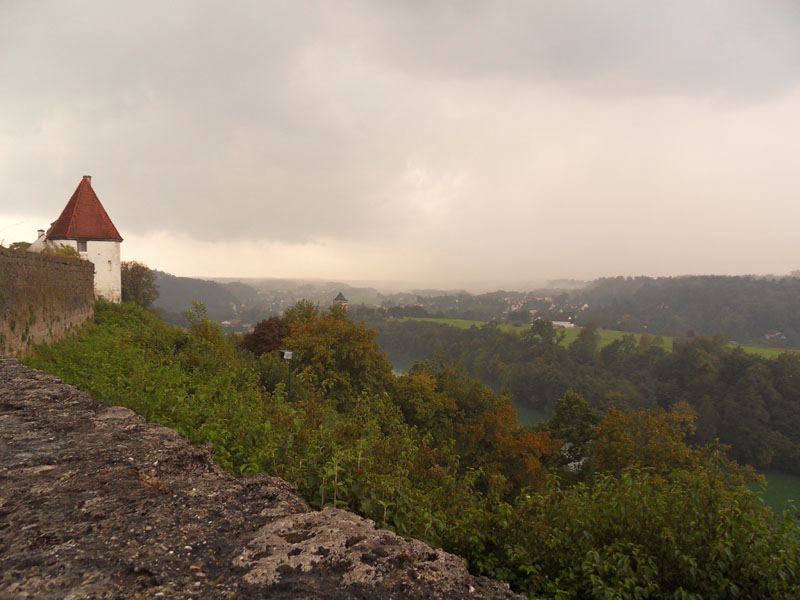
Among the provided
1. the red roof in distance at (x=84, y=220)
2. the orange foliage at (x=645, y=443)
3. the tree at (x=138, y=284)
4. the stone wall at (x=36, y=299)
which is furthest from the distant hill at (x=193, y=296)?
the orange foliage at (x=645, y=443)

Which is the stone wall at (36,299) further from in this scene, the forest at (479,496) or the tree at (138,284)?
the tree at (138,284)

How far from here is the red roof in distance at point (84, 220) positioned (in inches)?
777

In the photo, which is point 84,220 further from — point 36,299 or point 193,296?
point 193,296

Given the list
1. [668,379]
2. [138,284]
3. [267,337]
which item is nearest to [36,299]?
[267,337]

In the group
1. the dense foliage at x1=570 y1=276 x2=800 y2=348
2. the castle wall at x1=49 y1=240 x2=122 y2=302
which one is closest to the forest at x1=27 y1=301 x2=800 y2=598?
the castle wall at x1=49 y1=240 x2=122 y2=302

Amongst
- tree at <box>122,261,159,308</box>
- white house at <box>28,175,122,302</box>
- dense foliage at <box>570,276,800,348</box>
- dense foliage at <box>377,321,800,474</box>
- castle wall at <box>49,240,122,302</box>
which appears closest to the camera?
white house at <box>28,175,122,302</box>

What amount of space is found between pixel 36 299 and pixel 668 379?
62022 mm

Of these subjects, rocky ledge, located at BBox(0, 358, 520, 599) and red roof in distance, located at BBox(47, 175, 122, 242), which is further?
red roof in distance, located at BBox(47, 175, 122, 242)

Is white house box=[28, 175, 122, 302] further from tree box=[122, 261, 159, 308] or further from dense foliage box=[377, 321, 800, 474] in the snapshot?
dense foliage box=[377, 321, 800, 474]

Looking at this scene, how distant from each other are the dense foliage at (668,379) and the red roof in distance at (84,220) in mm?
19314

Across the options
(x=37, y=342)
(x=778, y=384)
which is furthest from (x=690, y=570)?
(x=778, y=384)

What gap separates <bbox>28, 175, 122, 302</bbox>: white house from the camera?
19.7m

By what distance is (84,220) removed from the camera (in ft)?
65.9

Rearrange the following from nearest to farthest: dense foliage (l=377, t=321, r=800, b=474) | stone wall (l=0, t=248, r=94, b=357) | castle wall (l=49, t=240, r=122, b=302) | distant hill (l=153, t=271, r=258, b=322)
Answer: stone wall (l=0, t=248, r=94, b=357) → castle wall (l=49, t=240, r=122, b=302) → dense foliage (l=377, t=321, r=800, b=474) → distant hill (l=153, t=271, r=258, b=322)
